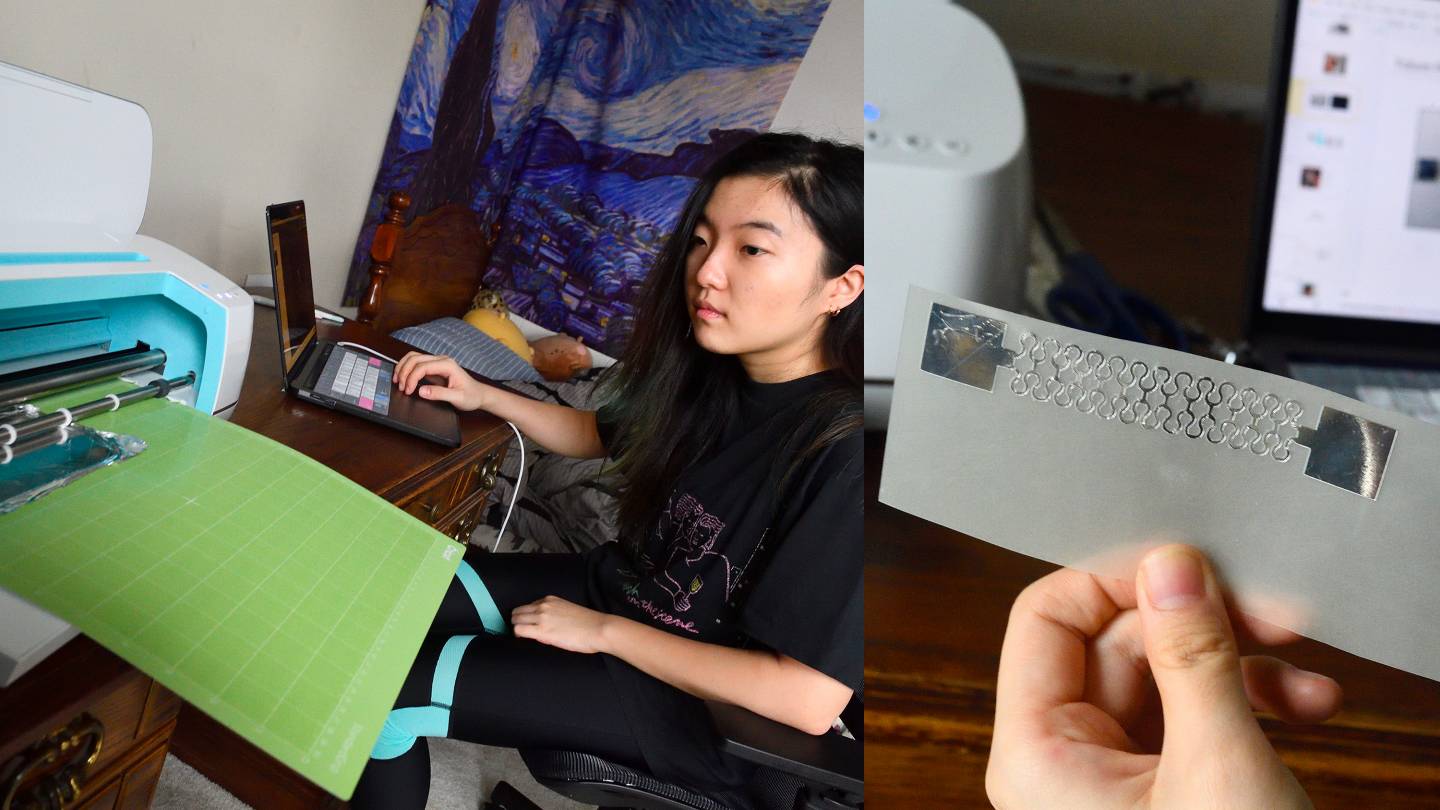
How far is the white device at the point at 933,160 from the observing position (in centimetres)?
71

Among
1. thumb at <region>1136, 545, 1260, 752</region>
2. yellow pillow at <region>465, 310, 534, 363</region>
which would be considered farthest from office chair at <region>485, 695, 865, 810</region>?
yellow pillow at <region>465, 310, 534, 363</region>

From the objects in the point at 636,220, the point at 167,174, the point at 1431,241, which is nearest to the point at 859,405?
the point at 1431,241

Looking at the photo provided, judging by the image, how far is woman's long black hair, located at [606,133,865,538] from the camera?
0.96 m

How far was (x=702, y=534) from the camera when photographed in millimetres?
888

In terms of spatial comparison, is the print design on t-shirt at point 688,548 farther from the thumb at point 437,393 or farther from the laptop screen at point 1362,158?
the laptop screen at point 1362,158

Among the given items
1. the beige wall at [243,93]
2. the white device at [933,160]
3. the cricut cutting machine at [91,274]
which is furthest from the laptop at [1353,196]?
the beige wall at [243,93]

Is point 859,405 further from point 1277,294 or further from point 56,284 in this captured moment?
point 56,284

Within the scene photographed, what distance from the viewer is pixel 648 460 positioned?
41.2 inches

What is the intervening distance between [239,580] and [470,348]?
1.26m

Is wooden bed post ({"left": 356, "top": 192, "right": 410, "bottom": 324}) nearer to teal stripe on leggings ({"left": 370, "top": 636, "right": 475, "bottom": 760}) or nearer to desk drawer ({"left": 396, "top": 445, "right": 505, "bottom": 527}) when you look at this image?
desk drawer ({"left": 396, "top": 445, "right": 505, "bottom": 527})

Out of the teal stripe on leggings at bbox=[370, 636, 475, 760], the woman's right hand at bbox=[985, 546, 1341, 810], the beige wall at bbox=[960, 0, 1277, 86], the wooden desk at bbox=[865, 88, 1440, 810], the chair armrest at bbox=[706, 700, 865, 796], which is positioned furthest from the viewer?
the beige wall at bbox=[960, 0, 1277, 86]

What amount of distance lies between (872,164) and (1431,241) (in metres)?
0.61

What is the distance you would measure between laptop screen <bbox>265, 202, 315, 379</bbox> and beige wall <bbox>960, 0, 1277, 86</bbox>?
90 cm

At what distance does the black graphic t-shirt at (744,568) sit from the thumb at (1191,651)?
275mm
